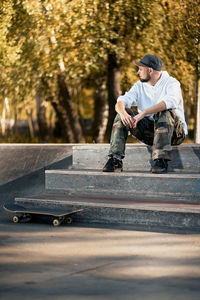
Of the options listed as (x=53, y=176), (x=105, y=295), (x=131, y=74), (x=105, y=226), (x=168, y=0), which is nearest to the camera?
(x=105, y=295)

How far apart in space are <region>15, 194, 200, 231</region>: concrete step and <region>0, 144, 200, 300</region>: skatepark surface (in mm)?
165

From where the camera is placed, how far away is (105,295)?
340cm

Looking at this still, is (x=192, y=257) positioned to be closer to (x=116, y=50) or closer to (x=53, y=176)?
(x=53, y=176)

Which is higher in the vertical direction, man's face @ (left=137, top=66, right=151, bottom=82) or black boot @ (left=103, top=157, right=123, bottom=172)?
man's face @ (left=137, top=66, right=151, bottom=82)

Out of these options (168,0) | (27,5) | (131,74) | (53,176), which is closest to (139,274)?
(53,176)

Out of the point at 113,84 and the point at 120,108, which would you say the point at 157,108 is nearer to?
the point at 120,108

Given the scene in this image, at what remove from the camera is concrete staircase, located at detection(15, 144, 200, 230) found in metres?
5.69

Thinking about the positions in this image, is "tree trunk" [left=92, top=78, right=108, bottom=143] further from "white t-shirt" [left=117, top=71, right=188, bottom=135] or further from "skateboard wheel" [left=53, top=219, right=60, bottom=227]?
"skateboard wheel" [left=53, top=219, right=60, bottom=227]

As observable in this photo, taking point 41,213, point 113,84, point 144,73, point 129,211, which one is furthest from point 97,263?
point 113,84

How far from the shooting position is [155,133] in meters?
6.20

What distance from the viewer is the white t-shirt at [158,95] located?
6359mm

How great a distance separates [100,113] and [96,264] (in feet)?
52.0

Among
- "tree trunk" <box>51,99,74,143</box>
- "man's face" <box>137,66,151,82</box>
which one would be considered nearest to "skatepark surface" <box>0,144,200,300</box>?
"man's face" <box>137,66,151,82</box>

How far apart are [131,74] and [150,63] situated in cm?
1092
